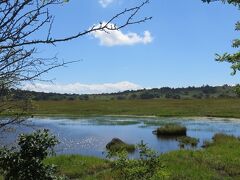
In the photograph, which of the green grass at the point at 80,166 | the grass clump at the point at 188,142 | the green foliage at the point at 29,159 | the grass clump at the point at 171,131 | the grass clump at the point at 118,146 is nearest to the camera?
the green foliage at the point at 29,159

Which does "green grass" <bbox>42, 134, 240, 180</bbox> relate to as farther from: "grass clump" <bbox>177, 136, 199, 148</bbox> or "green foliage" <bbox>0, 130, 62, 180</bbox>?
"grass clump" <bbox>177, 136, 199, 148</bbox>

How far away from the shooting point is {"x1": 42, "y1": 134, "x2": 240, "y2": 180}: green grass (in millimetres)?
20094

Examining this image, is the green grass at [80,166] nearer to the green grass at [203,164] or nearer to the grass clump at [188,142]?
the green grass at [203,164]

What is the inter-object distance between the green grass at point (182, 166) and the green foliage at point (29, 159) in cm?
765

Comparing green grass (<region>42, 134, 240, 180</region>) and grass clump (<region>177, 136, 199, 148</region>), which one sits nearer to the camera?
green grass (<region>42, 134, 240, 180</region>)

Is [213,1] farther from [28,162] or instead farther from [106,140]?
[106,140]

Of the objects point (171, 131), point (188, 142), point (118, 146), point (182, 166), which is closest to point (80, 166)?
point (182, 166)

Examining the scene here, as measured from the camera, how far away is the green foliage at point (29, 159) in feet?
38.6

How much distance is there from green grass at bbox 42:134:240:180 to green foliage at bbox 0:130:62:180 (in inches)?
301

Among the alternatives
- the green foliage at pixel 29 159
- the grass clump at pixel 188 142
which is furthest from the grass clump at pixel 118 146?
the green foliage at pixel 29 159

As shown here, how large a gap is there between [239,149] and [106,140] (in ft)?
59.7

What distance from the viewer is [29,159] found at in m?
11.8

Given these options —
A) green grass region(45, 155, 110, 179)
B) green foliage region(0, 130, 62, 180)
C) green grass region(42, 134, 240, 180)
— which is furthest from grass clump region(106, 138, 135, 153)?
green foliage region(0, 130, 62, 180)

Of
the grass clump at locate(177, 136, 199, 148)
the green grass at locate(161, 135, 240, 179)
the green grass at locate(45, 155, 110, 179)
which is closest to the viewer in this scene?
the green grass at locate(161, 135, 240, 179)
